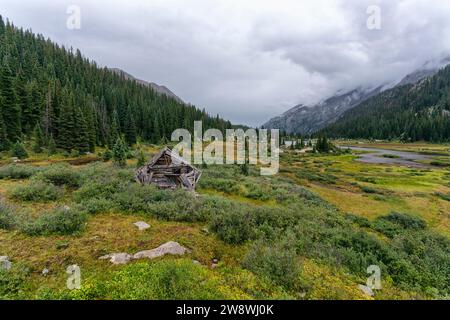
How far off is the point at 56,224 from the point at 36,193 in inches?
234

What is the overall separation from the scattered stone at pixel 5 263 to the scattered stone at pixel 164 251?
3.59 m

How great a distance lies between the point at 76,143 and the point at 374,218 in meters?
59.1

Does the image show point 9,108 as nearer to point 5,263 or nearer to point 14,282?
point 5,263

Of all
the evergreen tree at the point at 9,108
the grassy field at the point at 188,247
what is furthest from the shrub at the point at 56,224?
the evergreen tree at the point at 9,108

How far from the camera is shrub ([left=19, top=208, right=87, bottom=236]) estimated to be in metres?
9.77

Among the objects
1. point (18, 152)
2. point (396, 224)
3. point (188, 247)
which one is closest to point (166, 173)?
point (188, 247)

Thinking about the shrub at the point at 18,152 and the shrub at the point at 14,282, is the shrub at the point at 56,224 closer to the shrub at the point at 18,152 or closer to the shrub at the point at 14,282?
the shrub at the point at 14,282

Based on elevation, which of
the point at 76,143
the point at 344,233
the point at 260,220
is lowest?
the point at 344,233

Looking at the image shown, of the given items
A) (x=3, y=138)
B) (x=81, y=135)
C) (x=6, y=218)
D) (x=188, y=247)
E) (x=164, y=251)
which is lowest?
(x=188, y=247)

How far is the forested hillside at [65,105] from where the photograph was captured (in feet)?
177

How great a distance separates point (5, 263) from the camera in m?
7.42

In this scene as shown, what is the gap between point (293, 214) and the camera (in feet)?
51.1
